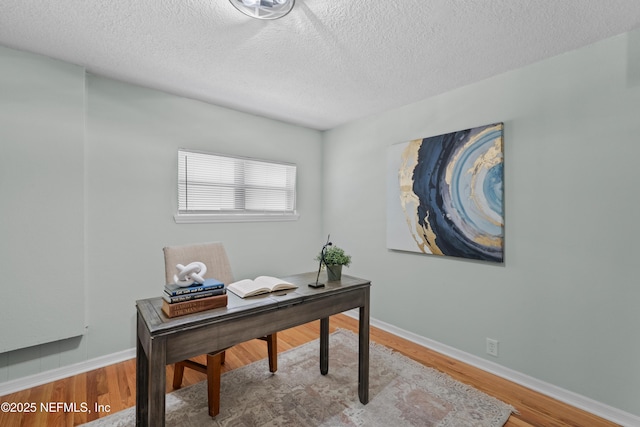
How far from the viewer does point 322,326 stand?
2.24 m

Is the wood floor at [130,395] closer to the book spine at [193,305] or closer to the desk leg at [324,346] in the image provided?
the desk leg at [324,346]

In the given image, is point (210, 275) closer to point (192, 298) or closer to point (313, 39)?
point (192, 298)

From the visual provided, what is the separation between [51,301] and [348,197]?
2934mm

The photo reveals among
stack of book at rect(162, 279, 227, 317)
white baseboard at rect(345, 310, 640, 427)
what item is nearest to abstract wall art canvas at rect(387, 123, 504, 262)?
white baseboard at rect(345, 310, 640, 427)

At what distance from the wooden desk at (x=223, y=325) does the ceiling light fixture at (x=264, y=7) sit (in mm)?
1582

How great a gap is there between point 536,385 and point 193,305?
8.15 ft

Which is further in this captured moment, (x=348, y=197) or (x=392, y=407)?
(x=348, y=197)

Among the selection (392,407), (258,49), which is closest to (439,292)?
(392,407)

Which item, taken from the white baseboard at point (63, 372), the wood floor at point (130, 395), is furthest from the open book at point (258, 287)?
the white baseboard at point (63, 372)

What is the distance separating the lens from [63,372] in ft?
7.24

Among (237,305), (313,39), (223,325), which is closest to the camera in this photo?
(223,325)

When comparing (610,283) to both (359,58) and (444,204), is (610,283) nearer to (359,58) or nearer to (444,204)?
(444,204)

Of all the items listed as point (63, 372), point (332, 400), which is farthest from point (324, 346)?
point (63, 372)

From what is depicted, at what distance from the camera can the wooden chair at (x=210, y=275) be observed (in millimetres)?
1747
